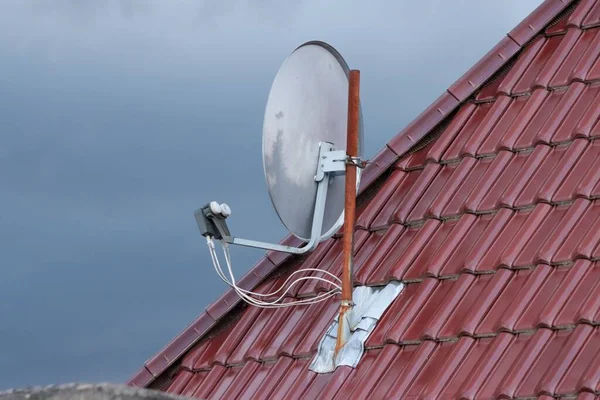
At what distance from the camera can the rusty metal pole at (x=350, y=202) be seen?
8742 millimetres

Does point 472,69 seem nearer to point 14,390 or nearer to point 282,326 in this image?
point 282,326

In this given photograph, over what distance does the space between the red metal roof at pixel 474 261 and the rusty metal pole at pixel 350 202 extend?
24 centimetres

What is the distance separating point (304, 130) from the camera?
927 centimetres

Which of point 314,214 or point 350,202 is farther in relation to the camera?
point 314,214

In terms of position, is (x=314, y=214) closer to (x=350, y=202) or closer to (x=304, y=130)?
(x=350, y=202)

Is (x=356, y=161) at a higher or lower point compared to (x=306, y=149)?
lower

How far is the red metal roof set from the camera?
756 cm

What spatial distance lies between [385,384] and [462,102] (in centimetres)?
284

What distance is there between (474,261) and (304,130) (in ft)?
5.77

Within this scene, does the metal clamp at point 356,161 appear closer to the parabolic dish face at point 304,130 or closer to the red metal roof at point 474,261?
the parabolic dish face at point 304,130

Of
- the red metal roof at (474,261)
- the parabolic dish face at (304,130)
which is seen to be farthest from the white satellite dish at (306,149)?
the red metal roof at (474,261)

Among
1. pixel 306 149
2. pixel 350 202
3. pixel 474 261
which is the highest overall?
pixel 306 149

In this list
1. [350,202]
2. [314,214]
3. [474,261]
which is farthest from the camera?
[314,214]

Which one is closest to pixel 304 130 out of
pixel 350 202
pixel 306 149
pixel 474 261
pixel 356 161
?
pixel 306 149
